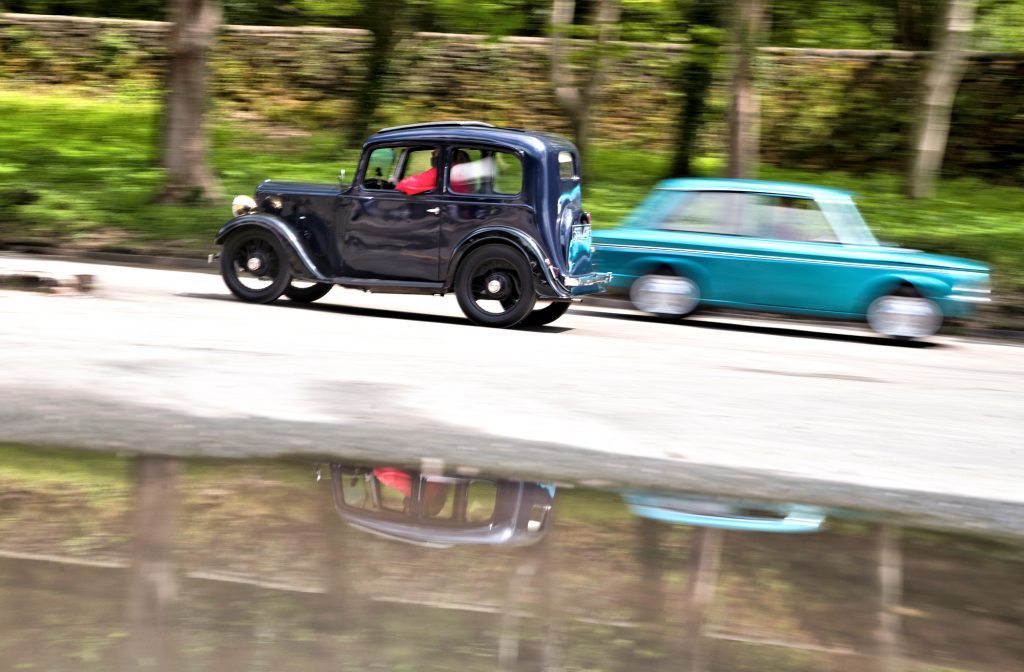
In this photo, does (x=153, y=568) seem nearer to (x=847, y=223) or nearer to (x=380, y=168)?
(x=380, y=168)

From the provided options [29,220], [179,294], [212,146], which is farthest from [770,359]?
[212,146]

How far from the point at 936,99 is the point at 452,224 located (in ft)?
42.3

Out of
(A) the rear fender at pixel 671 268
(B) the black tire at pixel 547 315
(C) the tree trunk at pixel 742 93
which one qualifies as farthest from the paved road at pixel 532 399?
(C) the tree trunk at pixel 742 93

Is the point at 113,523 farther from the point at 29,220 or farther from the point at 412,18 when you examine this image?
the point at 412,18

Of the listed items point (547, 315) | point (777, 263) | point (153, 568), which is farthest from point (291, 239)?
point (153, 568)

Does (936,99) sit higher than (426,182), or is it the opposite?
(936,99)

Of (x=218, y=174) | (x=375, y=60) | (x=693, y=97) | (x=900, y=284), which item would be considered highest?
(x=375, y=60)

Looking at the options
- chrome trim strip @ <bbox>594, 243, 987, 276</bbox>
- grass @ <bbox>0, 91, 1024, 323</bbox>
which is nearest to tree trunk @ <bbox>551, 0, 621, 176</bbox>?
grass @ <bbox>0, 91, 1024, 323</bbox>

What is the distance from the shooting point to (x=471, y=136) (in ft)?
41.1

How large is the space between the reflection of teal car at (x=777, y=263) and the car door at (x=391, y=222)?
8.45 ft

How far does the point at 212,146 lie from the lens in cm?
2617

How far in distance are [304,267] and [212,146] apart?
46.6 feet

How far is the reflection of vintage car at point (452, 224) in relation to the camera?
12.4 m

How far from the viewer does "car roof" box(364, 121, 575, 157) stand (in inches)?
490
